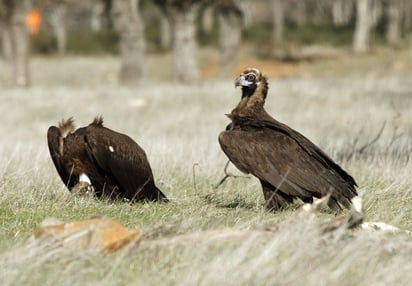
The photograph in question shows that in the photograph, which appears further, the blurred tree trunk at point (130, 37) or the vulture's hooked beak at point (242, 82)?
the blurred tree trunk at point (130, 37)

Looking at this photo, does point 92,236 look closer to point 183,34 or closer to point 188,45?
point 183,34

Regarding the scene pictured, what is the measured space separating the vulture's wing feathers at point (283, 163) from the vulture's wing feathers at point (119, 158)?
99cm

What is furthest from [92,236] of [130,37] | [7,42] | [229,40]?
[7,42]

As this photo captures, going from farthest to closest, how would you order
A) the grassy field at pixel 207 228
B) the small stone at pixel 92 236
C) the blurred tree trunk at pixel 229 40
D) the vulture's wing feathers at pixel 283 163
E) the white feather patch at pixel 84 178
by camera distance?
1. the blurred tree trunk at pixel 229 40
2. the white feather patch at pixel 84 178
3. the vulture's wing feathers at pixel 283 163
4. the small stone at pixel 92 236
5. the grassy field at pixel 207 228

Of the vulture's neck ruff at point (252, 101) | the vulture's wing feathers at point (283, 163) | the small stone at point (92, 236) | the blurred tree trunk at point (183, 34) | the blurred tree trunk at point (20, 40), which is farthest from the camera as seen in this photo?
the blurred tree trunk at point (183, 34)

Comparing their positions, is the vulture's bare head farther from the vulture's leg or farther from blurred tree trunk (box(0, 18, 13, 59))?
blurred tree trunk (box(0, 18, 13, 59))

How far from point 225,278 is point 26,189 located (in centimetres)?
330

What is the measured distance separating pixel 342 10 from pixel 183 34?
2526 inches

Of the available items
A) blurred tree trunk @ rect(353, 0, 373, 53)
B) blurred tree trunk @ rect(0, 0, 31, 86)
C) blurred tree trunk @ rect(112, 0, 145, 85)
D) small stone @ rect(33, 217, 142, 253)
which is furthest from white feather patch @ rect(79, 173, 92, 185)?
blurred tree trunk @ rect(353, 0, 373, 53)

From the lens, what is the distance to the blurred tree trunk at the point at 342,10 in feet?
259

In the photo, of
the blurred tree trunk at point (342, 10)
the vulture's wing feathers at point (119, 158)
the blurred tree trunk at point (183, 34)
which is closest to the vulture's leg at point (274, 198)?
the vulture's wing feathers at point (119, 158)

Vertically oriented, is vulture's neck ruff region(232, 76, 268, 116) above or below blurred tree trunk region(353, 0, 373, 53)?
above

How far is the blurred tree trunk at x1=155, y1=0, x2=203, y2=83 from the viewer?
25.6 m

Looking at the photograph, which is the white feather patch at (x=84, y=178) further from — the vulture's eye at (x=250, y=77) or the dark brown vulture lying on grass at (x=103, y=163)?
the vulture's eye at (x=250, y=77)
